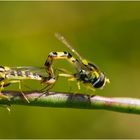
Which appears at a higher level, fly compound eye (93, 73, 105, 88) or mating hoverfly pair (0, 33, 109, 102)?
mating hoverfly pair (0, 33, 109, 102)

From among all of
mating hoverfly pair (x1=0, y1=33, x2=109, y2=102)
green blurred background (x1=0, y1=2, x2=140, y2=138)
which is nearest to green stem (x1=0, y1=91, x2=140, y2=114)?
mating hoverfly pair (x1=0, y1=33, x2=109, y2=102)

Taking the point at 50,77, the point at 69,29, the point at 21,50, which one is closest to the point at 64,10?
the point at 69,29

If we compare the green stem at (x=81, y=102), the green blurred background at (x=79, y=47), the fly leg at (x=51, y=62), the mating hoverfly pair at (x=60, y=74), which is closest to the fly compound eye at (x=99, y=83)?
the mating hoverfly pair at (x=60, y=74)

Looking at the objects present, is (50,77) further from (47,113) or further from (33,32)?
(33,32)

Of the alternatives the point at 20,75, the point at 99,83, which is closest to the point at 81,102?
the point at 99,83

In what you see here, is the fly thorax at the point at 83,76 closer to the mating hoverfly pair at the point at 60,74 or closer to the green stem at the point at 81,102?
the mating hoverfly pair at the point at 60,74


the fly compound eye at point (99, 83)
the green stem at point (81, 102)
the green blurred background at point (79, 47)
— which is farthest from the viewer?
the green blurred background at point (79, 47)

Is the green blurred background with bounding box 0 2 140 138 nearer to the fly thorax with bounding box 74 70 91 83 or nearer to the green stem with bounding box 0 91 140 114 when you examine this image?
the fly thorax with bounding box 74 70 91 83
